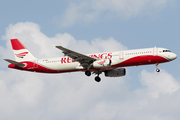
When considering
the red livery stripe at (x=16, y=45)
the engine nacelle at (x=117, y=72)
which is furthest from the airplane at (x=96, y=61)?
the red livery stripe at (x=16, y=45)

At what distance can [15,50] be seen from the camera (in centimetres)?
6419

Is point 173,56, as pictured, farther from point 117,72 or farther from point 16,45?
point 16,45

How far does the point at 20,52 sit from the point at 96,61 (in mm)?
17201

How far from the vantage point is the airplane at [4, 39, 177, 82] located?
5338cm

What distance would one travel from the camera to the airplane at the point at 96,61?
53.4 m

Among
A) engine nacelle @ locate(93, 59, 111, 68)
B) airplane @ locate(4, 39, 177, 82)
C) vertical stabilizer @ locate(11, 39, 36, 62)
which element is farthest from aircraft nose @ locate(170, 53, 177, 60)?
vertical stabilizer @ locate(11, 39, 36, 62)

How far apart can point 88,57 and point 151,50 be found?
1050cm

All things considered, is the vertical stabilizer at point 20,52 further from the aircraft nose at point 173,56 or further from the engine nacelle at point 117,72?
the aircraft nose at point 173,56

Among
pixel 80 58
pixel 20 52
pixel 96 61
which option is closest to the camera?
pixel 80 58

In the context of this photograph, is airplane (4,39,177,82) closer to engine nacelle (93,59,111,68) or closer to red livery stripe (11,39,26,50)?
engine nacelle (93,59,111,68)

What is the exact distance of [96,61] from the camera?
180 ft

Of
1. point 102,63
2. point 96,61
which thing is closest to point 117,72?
point 96,61

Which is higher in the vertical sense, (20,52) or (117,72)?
(20,52)

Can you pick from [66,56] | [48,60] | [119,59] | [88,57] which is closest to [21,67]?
[48,60]
